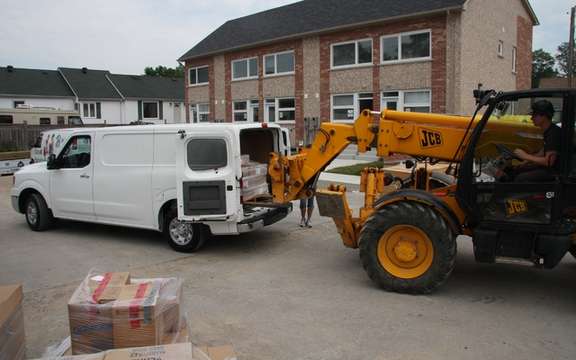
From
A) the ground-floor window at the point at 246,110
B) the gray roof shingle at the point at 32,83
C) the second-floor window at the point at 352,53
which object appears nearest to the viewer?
the second-floor window at the point at 352,53

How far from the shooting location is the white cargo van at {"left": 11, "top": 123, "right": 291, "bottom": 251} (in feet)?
24.4

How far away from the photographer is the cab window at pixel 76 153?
8922mm

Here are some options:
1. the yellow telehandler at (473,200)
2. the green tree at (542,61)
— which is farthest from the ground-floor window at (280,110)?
the green tree at (542,61)

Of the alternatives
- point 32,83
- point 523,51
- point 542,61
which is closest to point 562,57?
point 542,61

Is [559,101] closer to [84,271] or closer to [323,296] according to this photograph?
[323,296]

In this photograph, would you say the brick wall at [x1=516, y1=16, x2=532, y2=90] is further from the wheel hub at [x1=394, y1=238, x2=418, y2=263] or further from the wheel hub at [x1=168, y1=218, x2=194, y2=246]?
the wheel hub at [x1=394, y1=238, x2=418, y2=263]

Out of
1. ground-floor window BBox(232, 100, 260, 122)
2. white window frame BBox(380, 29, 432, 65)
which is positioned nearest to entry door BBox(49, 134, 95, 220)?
white window frame BBox(380, 29, 432, 65)

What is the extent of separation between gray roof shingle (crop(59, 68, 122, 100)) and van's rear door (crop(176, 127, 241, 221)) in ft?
132

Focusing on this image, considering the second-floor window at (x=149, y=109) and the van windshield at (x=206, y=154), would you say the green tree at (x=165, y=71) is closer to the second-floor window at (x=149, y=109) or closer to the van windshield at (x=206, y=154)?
the second-floor window at (x=149, y=109)

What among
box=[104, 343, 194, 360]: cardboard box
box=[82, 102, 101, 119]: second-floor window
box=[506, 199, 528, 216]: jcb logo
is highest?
box=[82, 102, 101, 119]: second-floor window

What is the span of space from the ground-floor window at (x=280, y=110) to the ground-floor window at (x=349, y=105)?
2564mm

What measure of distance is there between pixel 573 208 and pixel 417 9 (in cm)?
1727

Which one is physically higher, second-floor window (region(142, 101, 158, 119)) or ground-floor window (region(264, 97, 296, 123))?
second-floor window (region(142, 101, 158, 119))

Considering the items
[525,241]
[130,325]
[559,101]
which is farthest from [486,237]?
[130,325]
